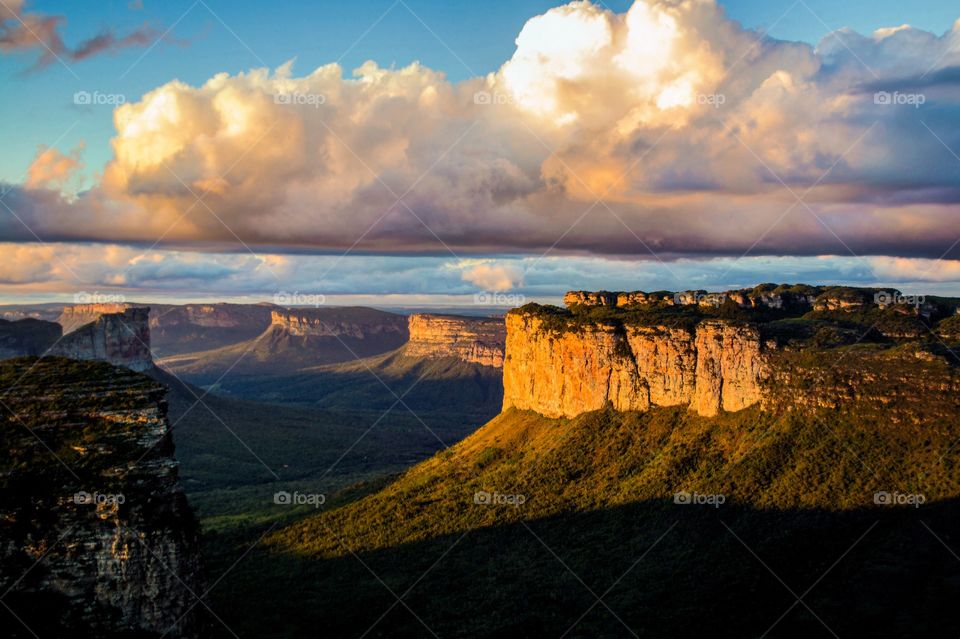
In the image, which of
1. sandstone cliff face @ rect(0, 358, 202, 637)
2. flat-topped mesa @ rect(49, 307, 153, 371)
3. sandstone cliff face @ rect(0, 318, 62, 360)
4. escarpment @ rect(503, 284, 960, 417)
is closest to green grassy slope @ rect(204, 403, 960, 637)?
escarpment @ rect(503, 284, 960, 417)

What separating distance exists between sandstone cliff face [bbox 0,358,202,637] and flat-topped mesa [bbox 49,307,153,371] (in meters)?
132

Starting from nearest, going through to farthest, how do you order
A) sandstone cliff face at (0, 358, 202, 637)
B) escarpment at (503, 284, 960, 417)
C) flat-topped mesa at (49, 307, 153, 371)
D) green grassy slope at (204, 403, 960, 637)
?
sandstone cliff face at (0, 358, 202, 637) < green grassy slope at (204, 403, 960, 637) < escarpment at (503, 284, 960, 417) < flat-topped mesa at (49, 307, 153, 371)

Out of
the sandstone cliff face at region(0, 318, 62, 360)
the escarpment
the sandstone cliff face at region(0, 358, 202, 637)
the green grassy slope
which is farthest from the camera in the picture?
the sandstone cliff face at region(0, 318, 62, 360)

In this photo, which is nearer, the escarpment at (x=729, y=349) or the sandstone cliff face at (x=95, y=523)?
the sandstone cliff face at (x=95, y=523)

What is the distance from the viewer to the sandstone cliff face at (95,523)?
144 feet

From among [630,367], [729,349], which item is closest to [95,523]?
[729,349]

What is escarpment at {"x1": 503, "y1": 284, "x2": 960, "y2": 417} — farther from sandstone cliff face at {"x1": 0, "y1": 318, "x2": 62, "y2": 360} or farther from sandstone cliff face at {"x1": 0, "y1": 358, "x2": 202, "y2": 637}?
sandstone cliff face at {"x1": 0, "y1": 318, "x2": 62, "y2": 360}

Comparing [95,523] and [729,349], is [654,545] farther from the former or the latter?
[95,523]

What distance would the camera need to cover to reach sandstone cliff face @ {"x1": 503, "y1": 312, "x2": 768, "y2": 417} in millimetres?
94250

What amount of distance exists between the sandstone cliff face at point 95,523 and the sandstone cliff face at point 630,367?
63.3 meters

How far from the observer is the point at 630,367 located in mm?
106000

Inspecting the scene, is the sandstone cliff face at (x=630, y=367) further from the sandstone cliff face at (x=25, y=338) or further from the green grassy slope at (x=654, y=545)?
the sandstone cliff face at (x=25, y=338)

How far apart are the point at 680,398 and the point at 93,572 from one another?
231ft

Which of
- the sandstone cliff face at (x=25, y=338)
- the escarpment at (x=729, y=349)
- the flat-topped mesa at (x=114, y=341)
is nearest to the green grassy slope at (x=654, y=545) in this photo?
the escarpment at (x=729, y=349)
